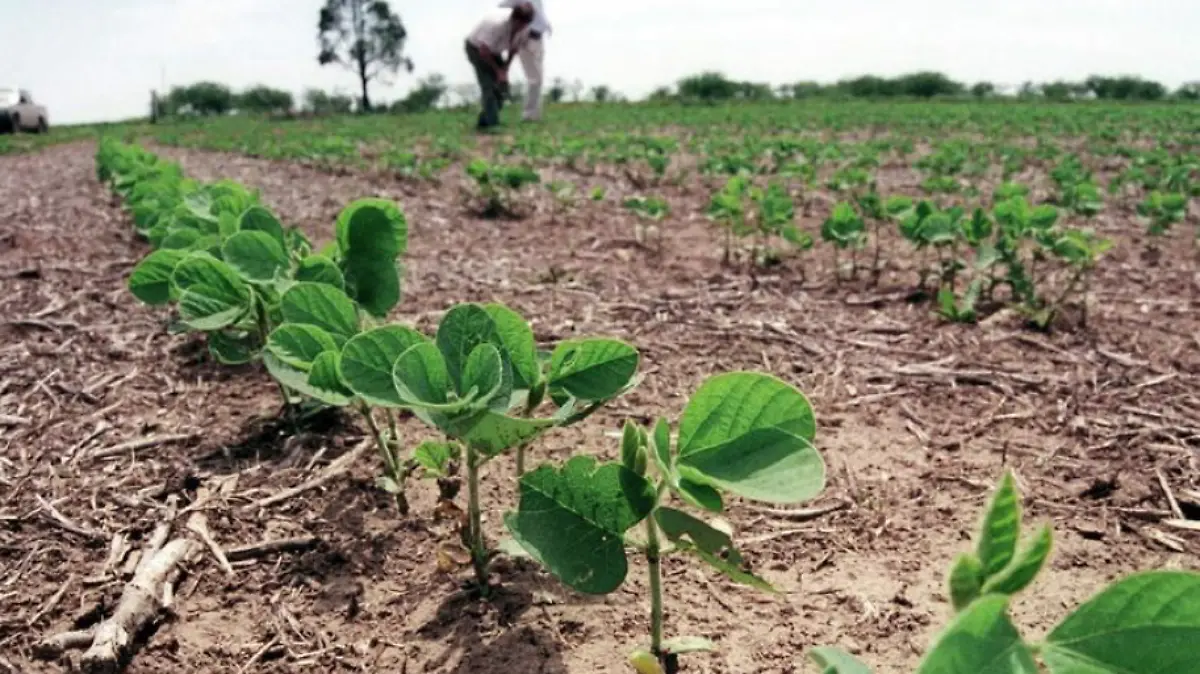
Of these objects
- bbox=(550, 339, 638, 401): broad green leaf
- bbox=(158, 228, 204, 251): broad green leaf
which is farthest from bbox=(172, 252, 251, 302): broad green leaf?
bbox=(550, 339, 638, 401): broad green leaf

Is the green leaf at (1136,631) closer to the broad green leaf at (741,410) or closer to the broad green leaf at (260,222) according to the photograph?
the broad green leaf at (741,410)

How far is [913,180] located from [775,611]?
884cm

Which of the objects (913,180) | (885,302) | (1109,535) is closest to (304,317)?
(1109,535)

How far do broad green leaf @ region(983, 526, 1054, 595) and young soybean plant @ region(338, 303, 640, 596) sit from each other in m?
0.54

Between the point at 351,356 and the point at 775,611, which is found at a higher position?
the point at 351,356

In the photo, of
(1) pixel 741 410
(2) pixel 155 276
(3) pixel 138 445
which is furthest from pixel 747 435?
(3) pixel 138 445

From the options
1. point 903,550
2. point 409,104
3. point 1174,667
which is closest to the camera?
point 1174,667

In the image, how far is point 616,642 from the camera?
1.39 m

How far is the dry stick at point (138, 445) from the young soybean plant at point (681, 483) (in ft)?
4.45

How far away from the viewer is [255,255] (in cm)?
184

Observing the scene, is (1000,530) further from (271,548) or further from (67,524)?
(67,524)

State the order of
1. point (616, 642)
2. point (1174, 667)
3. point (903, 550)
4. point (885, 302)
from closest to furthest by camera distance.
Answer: point (1174, 667), point (616, 642), point (903, 550), point (885, 302)

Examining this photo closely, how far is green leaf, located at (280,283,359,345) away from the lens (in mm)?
1471

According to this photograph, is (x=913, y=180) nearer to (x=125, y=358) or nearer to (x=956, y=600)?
(x=125, y=358)
